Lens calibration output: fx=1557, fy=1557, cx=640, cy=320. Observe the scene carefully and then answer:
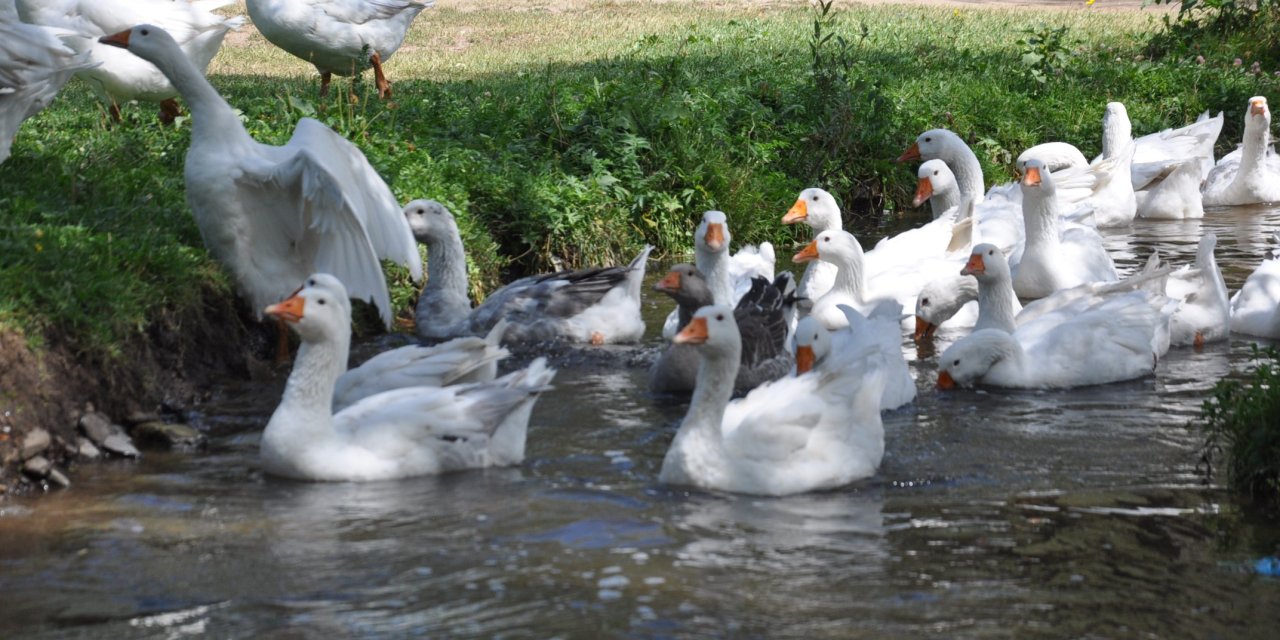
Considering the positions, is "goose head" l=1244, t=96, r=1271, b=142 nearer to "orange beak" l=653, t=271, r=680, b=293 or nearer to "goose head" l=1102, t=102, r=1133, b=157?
"goose head" l=1102, t=102, r=1133, b=157

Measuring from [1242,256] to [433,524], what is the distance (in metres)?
8.01

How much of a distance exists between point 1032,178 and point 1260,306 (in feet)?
5.39

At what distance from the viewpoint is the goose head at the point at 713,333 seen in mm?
6398

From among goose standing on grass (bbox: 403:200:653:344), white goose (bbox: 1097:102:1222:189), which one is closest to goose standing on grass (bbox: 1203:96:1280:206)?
white goose (bbox: 1097:102:1222:189)

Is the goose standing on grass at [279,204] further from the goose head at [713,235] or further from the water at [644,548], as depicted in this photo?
the goose head at [713,235]

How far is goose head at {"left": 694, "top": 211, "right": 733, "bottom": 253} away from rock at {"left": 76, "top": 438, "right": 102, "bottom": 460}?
366cm

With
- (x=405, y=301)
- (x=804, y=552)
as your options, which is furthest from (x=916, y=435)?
(x=405, y=301)

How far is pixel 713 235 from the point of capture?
352 inches

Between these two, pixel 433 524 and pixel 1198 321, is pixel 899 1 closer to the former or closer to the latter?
pixel 1198 321

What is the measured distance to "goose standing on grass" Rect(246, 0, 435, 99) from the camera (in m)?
12.4

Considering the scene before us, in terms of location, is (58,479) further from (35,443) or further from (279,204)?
(279,204)

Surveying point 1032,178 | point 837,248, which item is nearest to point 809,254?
point 837,248

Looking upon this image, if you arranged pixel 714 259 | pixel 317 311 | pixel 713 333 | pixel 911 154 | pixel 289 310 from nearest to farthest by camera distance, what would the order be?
1. pixel 713 333
2. pixel 289 310
3. pixel 317 311
4. pixel 714 259
5. pixel 911 154

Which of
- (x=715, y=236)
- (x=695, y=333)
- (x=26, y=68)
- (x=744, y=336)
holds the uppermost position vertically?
(x=26, y=68)
